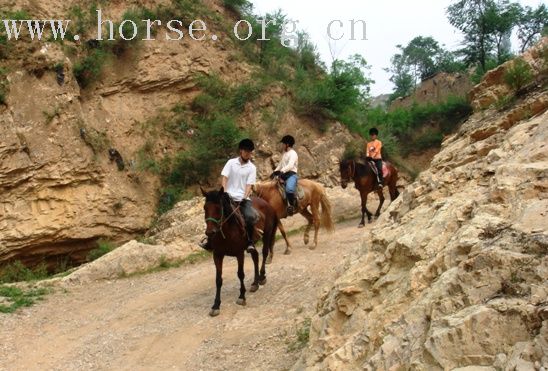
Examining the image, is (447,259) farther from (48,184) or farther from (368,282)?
(48,184)

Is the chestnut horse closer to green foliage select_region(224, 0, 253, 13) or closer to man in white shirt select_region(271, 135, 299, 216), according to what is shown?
man in white shirt select_region(271, 135, 299, 216)

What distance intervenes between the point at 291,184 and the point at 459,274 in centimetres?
869

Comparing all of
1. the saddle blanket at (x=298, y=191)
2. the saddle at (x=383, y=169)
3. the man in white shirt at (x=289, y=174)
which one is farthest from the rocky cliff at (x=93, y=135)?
the man in white shirt at (x=289, y=174)

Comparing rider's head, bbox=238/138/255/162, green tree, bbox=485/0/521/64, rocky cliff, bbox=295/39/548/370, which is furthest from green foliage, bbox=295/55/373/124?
green tree, bbox=485/0/521/64

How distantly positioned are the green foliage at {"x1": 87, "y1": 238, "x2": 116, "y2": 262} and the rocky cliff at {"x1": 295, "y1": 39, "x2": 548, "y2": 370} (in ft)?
35.7

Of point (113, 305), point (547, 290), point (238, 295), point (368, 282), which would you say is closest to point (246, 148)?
point (238, 295)

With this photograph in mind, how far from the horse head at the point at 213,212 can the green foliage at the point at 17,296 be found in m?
4.18

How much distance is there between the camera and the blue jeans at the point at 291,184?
11945 millimetres

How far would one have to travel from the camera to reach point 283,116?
20.0m

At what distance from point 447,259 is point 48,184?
13.9 m

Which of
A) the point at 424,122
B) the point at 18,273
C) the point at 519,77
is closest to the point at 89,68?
the point at 18,273

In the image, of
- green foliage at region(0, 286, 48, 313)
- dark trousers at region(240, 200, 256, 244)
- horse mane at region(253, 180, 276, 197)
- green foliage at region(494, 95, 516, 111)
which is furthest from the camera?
horse mane at region(253, 180, 276, 197)

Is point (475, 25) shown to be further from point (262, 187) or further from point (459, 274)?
point (459, 274)

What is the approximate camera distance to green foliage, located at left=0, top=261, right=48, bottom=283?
14086 mm
